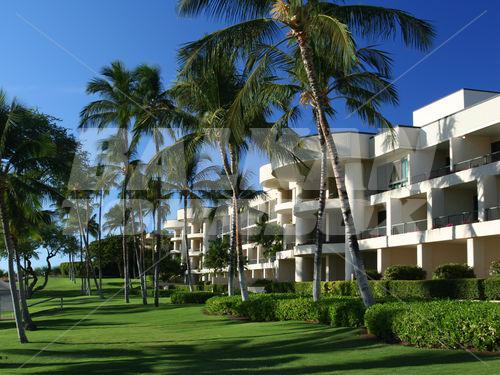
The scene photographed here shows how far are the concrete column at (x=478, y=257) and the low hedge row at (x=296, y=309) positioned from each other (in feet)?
37.5

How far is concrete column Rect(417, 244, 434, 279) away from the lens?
33438mm

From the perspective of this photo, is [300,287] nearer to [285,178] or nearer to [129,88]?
[285,178]

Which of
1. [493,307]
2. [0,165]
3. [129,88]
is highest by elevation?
[129,88]

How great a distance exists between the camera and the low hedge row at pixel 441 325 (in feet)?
35.8

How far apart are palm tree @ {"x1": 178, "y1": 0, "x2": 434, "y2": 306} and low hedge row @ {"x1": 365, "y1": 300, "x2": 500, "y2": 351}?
2.16 meters

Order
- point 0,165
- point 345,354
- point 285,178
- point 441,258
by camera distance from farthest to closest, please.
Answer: point 285,178
point 441,258
point 0,165
point 345,354

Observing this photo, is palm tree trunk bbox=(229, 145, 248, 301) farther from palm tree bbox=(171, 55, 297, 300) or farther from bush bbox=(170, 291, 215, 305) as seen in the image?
bush bbox=(170, 291, 215, 305)

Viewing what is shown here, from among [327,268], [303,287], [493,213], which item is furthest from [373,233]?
[493,213]

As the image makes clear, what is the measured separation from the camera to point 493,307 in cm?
1171

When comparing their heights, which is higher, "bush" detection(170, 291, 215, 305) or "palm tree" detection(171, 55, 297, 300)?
"palm tree" detection(171, 55, 297, 300)

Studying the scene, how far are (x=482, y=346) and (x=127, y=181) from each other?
103 feet

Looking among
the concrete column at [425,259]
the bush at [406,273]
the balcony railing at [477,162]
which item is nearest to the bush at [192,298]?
the bush at [406,273]

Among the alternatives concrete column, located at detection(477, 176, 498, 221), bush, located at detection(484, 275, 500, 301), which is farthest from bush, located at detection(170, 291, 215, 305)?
bush, located at detection(484, 275, 500, 301)

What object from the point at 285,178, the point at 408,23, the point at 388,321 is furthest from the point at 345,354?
the point at 285,178
